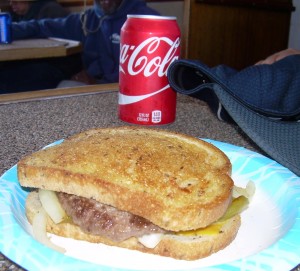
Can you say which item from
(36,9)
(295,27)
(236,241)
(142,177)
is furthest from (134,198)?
(295,27)

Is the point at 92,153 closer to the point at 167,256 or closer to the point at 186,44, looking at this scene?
the point at 167,256

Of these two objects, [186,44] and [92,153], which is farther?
[186,44]

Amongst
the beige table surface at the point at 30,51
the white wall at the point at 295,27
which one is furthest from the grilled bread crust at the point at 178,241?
the white wall at the point at 295,27

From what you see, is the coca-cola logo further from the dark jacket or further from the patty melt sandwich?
the dark jacket

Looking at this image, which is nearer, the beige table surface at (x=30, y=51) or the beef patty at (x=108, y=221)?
the beef patty at (x=108, y=221)

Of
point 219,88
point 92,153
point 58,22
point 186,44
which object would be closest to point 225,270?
point 92,153

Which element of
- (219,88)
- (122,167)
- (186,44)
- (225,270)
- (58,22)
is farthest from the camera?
(186,44)

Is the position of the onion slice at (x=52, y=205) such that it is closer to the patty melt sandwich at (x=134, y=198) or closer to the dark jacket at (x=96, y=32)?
the patty melt sandwich at (x=134, y=198)
